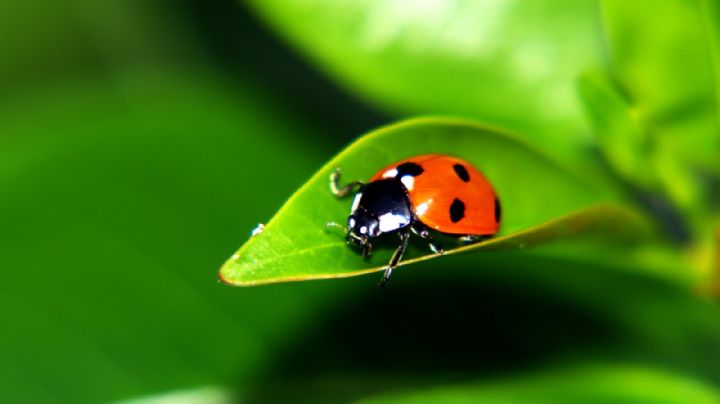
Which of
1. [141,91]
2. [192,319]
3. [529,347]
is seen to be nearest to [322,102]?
[141,91]

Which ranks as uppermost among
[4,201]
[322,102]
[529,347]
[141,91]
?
[322,102]

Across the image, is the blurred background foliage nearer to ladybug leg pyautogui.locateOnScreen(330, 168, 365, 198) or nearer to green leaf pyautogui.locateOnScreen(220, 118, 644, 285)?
green leaf pyautogui.locateOnScreen(220, 118, 644, 285)

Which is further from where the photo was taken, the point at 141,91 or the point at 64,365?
the point at 141,91

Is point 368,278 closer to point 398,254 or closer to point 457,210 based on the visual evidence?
point 457,210

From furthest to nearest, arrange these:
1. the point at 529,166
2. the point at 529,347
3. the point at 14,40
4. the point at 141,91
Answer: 1. the point at 14,40
2. the point at 141,91
3. the point at 529,347
4. the point at 529,166

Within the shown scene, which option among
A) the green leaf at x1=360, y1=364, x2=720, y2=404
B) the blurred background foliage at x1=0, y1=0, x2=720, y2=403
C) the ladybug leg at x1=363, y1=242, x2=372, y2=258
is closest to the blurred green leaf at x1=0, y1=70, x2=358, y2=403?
the blurred background foliage at x1=0, y1=0, x2=720, y2=403

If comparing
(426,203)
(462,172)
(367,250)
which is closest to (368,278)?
(426,203)

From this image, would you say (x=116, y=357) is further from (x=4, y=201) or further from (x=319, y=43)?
(x=319, y=43)
